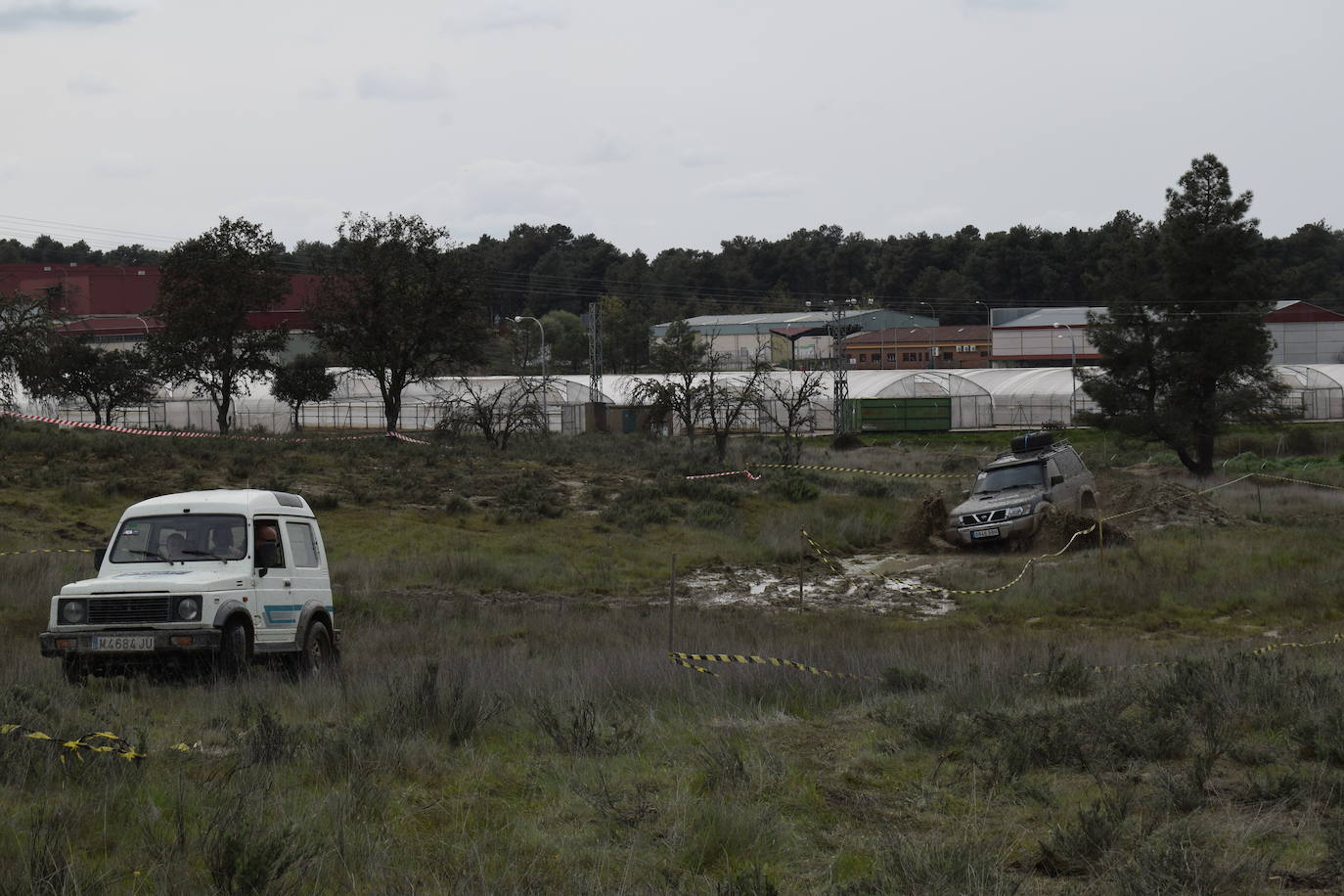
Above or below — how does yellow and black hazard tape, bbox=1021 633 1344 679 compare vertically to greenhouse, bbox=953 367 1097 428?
below

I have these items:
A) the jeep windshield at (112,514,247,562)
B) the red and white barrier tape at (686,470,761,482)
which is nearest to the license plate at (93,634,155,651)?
the jeep windshield at (112,514,247,562)

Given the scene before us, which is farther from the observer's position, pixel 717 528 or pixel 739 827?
pixel 717 528

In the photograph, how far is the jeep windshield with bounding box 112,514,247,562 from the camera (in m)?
13.1

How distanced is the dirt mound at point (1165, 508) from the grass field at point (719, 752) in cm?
699

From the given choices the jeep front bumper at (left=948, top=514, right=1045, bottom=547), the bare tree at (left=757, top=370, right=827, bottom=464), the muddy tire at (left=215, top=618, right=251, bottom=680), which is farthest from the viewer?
the bare tree at (left=757, top=370, right=827, bottom=464)

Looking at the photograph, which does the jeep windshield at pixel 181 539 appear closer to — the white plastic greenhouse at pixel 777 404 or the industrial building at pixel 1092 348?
the white plastic greenhouse at pixel 777 404

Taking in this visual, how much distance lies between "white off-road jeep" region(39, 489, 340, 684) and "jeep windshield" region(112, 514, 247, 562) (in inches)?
0.4

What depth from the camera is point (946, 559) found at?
1026 inches

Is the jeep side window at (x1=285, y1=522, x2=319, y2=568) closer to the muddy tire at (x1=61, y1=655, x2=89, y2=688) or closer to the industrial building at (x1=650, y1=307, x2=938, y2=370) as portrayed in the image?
the muddy tire at (x1=61, y1=655, x2=89, y2=688)

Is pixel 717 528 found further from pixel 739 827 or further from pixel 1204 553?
pixel 739 827

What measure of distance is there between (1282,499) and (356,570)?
24.7 meters

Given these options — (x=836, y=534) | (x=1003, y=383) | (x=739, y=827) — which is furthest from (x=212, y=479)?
(x=1003, y=383)

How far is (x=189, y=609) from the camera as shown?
12.2 metres

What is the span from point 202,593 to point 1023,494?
18.7 metres
